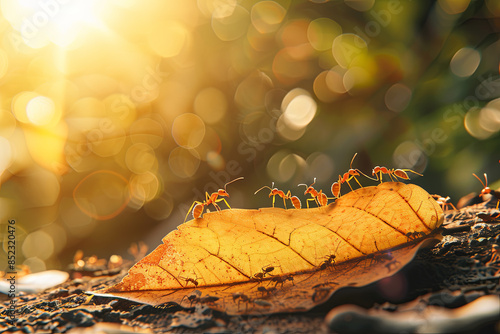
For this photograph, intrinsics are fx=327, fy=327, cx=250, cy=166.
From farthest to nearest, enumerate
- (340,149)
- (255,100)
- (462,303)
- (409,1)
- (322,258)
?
(255,100), (340,149), (409,1), (322,258), (462,303)

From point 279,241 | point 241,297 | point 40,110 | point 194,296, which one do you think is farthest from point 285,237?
point 40,110

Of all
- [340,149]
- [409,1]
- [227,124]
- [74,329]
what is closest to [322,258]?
[74,329]

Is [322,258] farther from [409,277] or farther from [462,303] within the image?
[462,303]

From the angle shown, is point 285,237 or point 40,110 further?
point 40,110

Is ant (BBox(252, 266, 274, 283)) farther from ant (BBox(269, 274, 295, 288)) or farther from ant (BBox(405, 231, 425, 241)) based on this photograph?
ant (BBox(405, 231, 425, 241))

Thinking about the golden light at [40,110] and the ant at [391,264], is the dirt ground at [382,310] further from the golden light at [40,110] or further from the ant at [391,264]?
the golden light at [40,110]

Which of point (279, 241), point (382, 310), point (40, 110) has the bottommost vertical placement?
point (382, 310)

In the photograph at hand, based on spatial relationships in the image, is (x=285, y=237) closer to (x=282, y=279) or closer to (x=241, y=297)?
(x=282, y=279)
